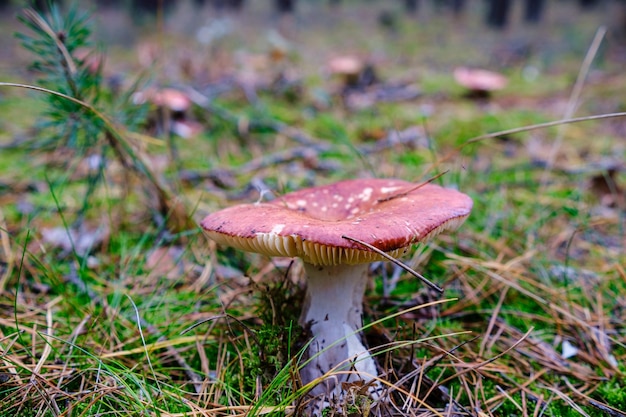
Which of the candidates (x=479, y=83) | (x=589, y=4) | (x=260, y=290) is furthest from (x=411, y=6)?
(x=260, y=290)

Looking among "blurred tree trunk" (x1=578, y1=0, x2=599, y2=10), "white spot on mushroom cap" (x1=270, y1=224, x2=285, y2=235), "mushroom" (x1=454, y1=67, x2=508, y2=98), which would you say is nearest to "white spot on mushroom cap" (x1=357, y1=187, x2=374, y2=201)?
"white spot on mushroom cap" (x1=270, y1=224, x2=285, y2=235)

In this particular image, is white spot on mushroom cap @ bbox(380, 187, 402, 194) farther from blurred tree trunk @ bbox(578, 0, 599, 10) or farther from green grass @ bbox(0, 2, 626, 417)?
blurred tree trunk @ bbox(578, 0, 599, 10)

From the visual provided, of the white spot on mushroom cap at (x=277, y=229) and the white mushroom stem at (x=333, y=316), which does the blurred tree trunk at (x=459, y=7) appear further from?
the white spot on mushroom cap at (x=277, y=229)

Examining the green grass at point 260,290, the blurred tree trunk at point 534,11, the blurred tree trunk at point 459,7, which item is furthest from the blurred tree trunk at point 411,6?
the green grass at point 260,290

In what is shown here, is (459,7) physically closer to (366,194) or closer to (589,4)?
(589,4)

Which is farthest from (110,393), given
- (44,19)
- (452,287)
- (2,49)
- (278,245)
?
(2,49)

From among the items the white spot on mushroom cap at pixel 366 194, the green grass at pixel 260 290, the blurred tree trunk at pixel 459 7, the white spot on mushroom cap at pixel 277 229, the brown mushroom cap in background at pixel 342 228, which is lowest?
the blurred tree trunk at pixel 459 7

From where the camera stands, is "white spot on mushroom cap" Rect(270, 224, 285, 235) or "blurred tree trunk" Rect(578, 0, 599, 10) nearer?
"white spot on mushroom cap" Rect(270, 224, 285, 235)
